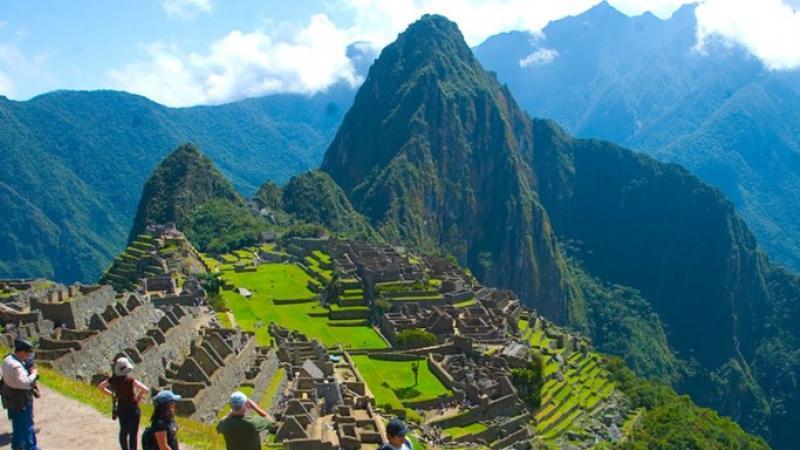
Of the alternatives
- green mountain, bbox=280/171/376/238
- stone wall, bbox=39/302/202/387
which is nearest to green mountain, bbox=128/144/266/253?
green mountain, bbox=280/171/376/238

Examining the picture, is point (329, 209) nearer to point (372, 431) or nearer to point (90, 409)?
point (372, 431)

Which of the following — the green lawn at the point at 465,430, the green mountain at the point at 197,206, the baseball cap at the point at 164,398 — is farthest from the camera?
the green mountain at the point at 197,206

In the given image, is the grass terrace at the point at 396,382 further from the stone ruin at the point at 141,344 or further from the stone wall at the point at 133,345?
the stone wall at the point at 133,345

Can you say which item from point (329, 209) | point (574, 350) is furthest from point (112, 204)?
point (574, 350)

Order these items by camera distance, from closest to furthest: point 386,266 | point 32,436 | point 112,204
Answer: point 32,436 → point 386,266 → point 112,204

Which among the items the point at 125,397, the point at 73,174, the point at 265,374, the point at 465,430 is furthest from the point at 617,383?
the point at 73,174

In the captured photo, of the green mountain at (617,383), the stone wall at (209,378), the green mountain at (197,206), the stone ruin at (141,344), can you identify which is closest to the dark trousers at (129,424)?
the stone ruin at (141,344)

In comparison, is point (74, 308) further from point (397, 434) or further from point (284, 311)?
point (284, 311)
